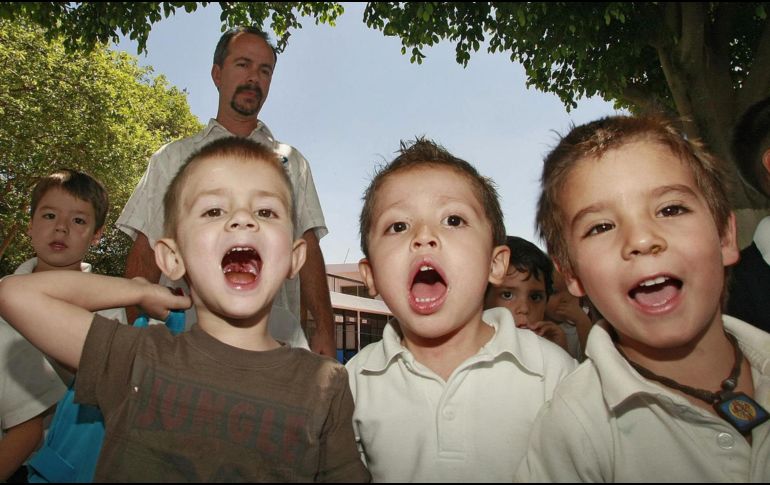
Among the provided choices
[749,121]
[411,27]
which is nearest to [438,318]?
[749,121]

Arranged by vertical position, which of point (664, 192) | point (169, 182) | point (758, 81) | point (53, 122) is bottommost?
point (664, 192)

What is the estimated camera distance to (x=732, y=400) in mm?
1606

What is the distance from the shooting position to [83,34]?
779 centimetres

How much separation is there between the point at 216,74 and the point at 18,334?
2.42 metres

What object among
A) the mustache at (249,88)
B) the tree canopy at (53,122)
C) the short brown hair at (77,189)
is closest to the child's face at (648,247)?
the mustache at (249,88)

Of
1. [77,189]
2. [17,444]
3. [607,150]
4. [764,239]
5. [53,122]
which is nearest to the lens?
[607,150]

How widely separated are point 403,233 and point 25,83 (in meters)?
16.8

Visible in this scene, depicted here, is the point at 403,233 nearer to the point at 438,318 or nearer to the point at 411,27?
the point at 438,318

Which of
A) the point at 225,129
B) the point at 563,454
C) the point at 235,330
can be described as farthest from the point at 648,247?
the point at 225,129

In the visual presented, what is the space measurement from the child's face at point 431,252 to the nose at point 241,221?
0.52 m

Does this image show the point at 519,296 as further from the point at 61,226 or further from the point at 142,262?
the point at 61,226

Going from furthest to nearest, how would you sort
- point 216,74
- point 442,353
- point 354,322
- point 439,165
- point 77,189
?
point 354,322, point 216,74, point 77,189, point 439,165, point 442,353

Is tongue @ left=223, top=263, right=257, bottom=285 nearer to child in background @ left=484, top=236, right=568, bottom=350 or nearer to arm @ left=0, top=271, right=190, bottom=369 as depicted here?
arm @ left=0, top=271, right=190, bottom=369

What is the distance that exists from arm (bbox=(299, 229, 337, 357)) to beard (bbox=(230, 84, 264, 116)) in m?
1.01
